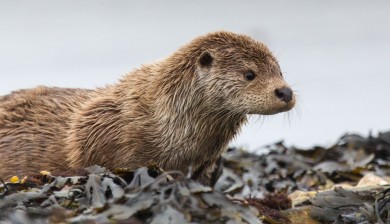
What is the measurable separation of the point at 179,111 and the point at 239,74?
0.50 meters

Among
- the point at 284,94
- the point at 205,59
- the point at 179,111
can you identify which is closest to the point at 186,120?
the point at 179,111

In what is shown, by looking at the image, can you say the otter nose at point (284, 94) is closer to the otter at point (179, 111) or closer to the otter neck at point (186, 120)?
the otter at point (179, 111)

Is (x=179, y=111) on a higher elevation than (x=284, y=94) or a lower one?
lower

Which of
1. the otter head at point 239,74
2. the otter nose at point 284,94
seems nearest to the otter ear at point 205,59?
the otter head at point 239,74

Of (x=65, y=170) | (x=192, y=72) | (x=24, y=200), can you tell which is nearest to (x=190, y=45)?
(x=192, y=72)

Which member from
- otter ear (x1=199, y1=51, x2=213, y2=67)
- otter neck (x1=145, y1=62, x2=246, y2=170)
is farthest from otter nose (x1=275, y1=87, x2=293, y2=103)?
otter ear (x1=199, y1=51, x2=213, y2=67)

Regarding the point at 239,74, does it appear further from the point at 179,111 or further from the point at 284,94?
the point at 179,111

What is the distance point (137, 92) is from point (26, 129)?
975 mm

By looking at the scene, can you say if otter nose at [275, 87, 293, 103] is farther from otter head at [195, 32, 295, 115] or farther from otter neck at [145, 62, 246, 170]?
otter neck at [145, 62, 246, 170]

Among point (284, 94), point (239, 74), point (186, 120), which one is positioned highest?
point (239, 74)

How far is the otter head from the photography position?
21.7 feet

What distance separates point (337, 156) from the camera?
29.2 feet

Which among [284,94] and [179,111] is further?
[179,111]

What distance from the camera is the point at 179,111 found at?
6.70 meters
